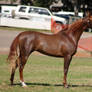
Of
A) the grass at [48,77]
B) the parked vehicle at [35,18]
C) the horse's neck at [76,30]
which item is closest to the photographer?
the grass at [48,77]

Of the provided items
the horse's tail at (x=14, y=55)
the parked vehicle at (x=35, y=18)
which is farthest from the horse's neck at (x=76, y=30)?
the parked vehicle at (x=35, y=18)

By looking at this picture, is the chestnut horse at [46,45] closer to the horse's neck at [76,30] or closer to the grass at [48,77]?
the horse's neck at [76,30]

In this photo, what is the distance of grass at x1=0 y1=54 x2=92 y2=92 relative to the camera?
38.5 ft

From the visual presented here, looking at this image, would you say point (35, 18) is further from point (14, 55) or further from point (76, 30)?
point (14, 55)

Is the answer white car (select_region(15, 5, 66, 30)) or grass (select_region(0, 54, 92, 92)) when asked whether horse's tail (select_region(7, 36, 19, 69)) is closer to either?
grass (select_region(0, 54, 92, 92))

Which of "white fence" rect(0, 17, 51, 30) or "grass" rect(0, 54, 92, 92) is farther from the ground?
"grass" rect(0, 54, 92, 92)

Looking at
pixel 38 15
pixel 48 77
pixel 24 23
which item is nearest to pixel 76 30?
pixel 48 77

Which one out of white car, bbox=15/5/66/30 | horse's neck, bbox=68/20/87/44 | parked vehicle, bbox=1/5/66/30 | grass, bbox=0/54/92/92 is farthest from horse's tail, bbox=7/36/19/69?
white car, bbox=15/5/66/30

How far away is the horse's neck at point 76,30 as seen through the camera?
12.3m

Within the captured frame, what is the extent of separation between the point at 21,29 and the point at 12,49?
30.7 meters

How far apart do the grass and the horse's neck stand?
4.59 feet

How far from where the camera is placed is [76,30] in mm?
12320

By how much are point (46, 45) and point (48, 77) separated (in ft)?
12.7

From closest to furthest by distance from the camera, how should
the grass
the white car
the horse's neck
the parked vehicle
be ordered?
the grass, the horse's neck, the parked vehicle, the white car
